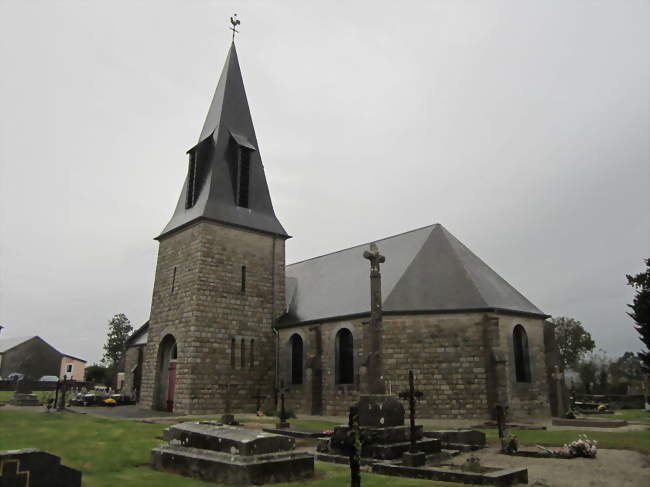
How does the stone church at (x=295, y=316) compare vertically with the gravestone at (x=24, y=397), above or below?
above

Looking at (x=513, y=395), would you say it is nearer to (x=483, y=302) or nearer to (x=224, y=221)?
(x=483, y=302)

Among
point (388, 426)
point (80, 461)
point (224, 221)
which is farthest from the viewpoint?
point (224, 221)

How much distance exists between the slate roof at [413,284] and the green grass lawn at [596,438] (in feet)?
19.8

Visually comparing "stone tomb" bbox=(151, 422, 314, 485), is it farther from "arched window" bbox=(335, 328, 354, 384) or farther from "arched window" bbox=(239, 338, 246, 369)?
"arched window" bbox=(239, 338, 246, 369)

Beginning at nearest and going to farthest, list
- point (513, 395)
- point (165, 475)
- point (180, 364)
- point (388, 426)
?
point (165, 475) → point (388, 426) → point (513, 395) → point (180, 364)

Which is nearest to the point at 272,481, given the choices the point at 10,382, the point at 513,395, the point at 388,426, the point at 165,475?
the point at 165,475

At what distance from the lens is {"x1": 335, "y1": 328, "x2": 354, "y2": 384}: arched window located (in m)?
22.5

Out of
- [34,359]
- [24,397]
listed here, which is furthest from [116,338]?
[24,397]

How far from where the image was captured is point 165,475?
7.92 m

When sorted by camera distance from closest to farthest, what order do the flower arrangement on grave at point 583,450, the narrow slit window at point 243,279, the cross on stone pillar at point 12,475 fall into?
the cross on stone pillar at point 12,475, the flower arrangement on grave at point 583,450, the narrow slit window at point 243,279

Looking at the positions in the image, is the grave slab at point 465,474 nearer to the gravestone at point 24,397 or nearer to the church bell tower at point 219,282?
the church bell tower at point 219,282

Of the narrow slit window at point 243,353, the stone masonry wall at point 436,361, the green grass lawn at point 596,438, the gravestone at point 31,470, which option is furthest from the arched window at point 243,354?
the gravestone at point 31,470

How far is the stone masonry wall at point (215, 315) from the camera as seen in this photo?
2278 cm

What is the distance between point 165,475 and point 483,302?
A: 15.5m
